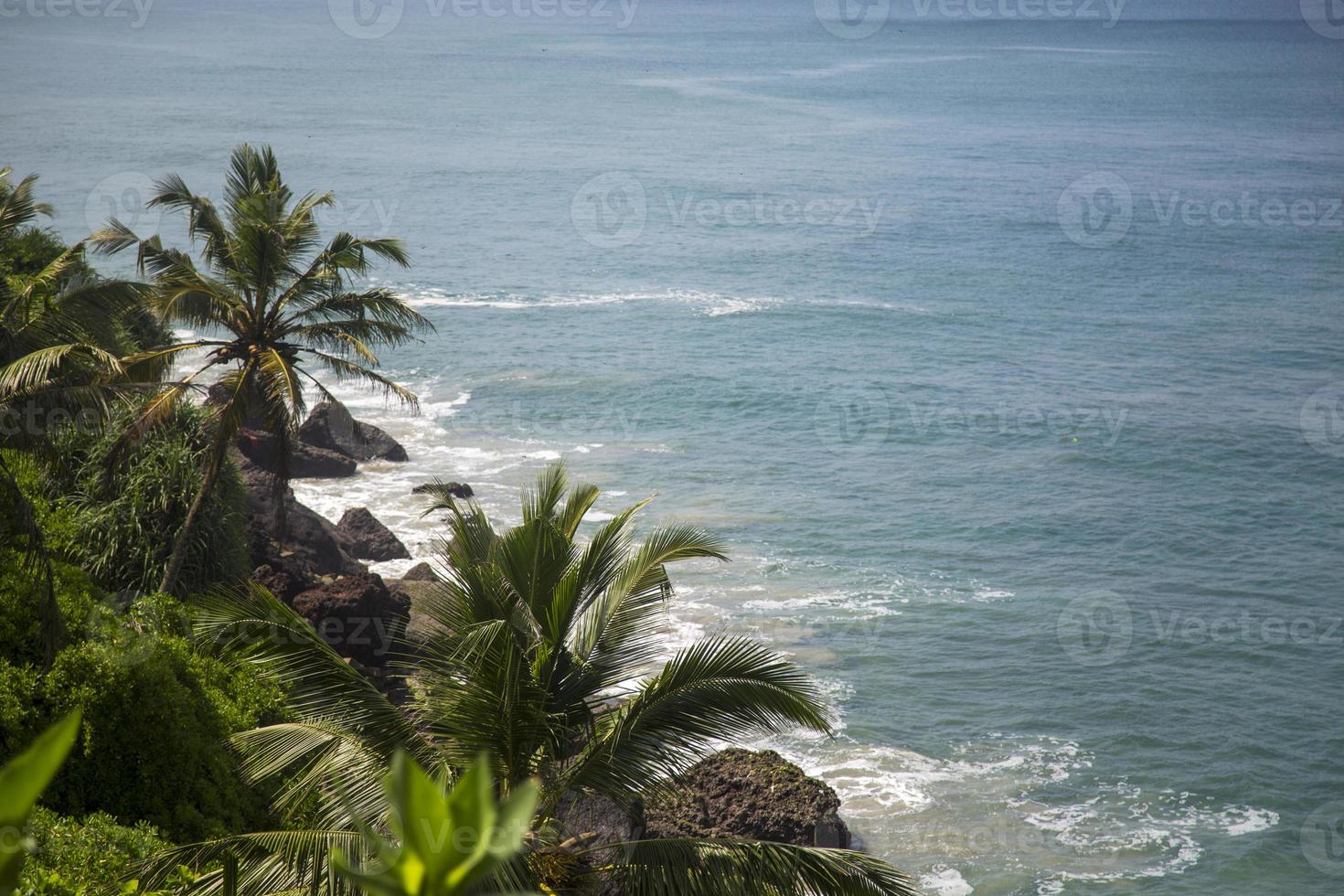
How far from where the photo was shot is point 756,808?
18.6 metres

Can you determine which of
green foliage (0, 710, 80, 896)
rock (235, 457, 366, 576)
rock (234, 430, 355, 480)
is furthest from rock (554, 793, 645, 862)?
rock (234, 430, 355, 480)

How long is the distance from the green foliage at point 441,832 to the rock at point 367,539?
89.6 feet

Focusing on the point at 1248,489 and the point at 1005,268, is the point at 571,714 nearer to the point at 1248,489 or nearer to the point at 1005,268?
the point at 1248,489

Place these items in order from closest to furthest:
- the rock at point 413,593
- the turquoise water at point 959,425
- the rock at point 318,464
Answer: the rock at point 413,593
the turquoise water at point 959,425
the rock at point 318,464

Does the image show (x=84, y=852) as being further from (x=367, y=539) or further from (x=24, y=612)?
(x=367, y=539)

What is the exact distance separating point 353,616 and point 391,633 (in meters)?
9.80

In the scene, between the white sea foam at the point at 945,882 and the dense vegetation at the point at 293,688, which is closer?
the dense vegetation at the point at 293,688

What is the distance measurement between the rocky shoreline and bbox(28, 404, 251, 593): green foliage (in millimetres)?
1215

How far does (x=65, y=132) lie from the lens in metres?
108

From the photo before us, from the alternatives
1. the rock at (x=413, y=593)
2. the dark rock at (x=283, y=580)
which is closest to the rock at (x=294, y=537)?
the dark rock at (x=283, y=580)

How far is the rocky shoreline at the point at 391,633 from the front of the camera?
18.1m

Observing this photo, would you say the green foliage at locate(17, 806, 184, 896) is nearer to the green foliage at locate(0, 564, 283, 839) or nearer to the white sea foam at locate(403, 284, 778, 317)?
the green foliage at locate(0, 564, 283, 839)

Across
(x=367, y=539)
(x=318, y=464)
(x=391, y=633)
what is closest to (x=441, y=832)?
(x=391, y=633)

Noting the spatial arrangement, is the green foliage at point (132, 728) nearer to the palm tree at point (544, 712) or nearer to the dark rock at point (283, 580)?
the palm tree at point (544, 712)
